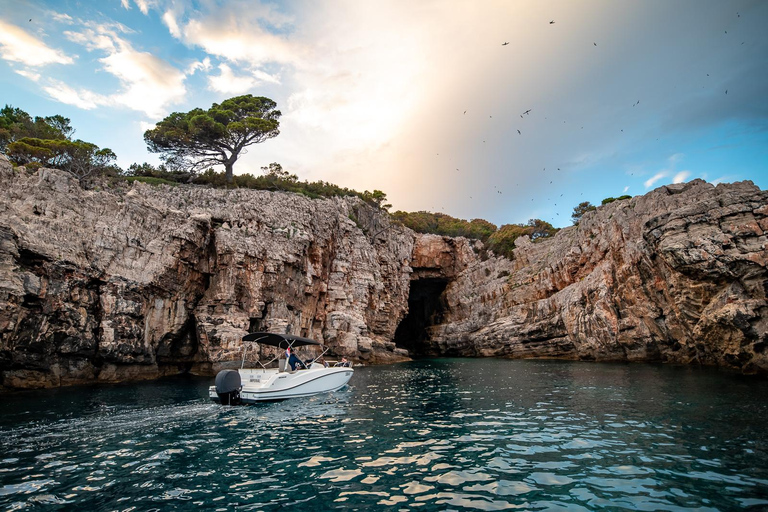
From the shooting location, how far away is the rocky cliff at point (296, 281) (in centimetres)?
1889

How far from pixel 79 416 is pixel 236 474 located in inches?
341

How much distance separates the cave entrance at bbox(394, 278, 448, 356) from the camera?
54594 mm

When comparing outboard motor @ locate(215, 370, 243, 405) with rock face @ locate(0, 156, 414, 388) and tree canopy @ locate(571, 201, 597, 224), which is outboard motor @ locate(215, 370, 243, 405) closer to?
rock face @ locate(0, 156, 414, 388)

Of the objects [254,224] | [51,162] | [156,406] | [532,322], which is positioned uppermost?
[51,162]

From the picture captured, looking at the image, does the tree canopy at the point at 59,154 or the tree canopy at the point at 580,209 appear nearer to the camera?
the tree canopy at the point at 59,154

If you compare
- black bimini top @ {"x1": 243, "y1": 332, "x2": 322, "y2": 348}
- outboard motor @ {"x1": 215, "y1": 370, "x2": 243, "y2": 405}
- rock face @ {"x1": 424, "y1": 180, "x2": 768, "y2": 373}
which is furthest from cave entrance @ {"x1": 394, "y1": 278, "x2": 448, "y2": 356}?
outboard motor @ {"x1": 215, "y1": 370, "x2": 243, "y2": 405}

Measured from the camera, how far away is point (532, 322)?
3950 centimetres

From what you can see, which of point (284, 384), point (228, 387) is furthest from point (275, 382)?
point (228, 387)

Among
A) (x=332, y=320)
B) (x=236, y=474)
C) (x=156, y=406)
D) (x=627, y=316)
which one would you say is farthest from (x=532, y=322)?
(x=236, y=474)

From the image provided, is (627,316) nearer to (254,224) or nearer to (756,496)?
(756,496)

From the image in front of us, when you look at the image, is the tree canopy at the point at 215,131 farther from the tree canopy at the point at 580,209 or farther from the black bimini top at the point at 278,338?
the tree canopy at the point at 580,209

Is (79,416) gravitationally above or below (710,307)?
below

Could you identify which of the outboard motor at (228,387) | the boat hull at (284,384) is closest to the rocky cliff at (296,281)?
the boat hull at (284,384)

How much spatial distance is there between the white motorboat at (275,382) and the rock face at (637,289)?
19397mm
